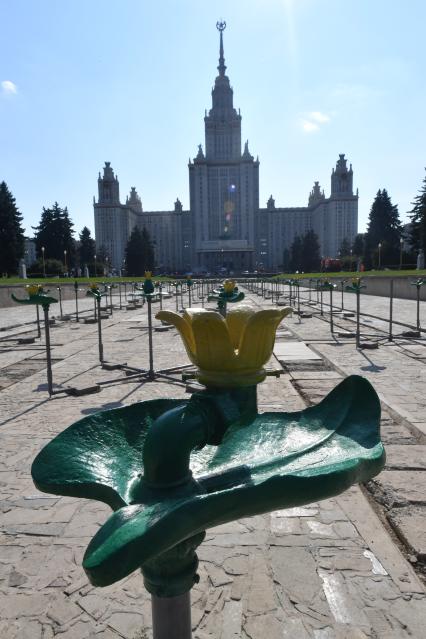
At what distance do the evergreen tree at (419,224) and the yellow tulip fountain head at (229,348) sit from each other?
48.9 m

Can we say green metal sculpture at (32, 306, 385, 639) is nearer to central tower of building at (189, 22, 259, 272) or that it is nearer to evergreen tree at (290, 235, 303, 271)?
evergreen tree at (290, 235, 303, 271)

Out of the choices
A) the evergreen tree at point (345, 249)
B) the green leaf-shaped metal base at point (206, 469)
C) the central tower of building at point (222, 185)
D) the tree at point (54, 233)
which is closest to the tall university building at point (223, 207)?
the central tower of building at point (222, 185)

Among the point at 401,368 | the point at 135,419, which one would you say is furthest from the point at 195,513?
the point at 401,368

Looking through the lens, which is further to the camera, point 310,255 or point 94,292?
point 310,255

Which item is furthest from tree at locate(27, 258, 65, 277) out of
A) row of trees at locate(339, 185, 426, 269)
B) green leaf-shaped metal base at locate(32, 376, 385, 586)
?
green leaf-shaped metal base at locate(32, 376, 385, 586)

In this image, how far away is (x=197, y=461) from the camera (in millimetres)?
1593

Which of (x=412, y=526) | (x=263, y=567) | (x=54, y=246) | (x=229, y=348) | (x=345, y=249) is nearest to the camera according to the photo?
(x=229, y=348)

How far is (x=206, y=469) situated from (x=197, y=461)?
3.3 inches

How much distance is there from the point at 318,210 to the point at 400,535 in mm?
119357

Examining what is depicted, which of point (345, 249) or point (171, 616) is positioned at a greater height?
point (345, 249)

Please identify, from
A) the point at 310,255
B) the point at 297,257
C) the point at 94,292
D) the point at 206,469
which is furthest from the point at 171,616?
the point at 297,257

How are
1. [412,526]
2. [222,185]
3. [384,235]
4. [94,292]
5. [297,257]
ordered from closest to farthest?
[412,526] → [94,292] → [384,235] → [297,257] → [222,185]

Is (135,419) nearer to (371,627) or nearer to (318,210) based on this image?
(371,627)

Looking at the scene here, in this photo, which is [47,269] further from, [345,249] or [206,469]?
[345,249]
